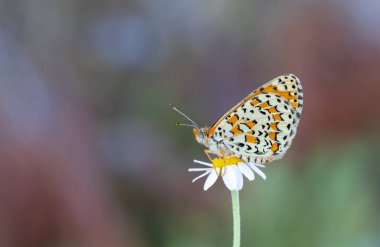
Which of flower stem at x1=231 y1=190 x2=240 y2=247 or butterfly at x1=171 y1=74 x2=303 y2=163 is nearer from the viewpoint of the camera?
flower stem at x1=231 y1=190 x2=240 y2=247

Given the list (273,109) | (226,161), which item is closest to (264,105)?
(273,109)

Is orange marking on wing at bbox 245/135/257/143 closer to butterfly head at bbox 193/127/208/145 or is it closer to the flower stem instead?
butterfly head at bbox 193/127/208/145

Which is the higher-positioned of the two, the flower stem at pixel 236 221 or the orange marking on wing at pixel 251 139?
Answer: the orange marking on wing at pixel 251 139

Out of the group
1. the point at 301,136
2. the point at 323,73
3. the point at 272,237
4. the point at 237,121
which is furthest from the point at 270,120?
the point at 323,73

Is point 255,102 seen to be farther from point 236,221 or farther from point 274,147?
point 236,221

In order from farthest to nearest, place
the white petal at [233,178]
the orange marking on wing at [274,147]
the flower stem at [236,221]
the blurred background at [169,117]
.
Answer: the blurred background at [169,117]
the orange marking on wing at [274,147]
the white petal at [233,178]
the flower stem at [236,221]

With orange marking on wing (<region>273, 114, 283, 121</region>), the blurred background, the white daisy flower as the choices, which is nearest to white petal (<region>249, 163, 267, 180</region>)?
the white daisy flower

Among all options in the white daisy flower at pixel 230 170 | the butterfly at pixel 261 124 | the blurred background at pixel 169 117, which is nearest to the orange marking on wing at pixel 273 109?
the butterfly at pixel 261 124

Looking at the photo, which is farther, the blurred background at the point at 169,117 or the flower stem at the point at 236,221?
the blurred background at the point at 169,117

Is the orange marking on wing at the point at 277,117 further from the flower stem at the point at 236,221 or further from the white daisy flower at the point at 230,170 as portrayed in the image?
the flower stem at the point at 236,221
